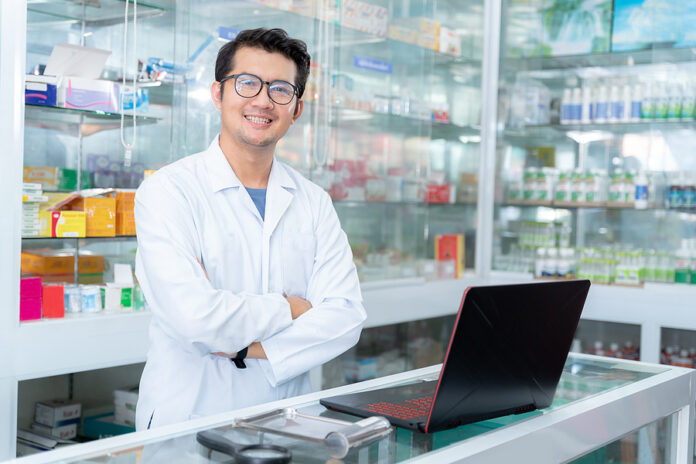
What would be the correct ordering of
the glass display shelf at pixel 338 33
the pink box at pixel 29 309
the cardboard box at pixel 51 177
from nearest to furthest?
the pink box at pixel 29 309 < the cardboard box at pixel 51 177 < the glass display shelf at pixel 338 33

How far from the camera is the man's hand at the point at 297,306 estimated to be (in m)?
2.10

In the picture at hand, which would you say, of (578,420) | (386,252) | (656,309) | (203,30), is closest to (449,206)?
(386,252)

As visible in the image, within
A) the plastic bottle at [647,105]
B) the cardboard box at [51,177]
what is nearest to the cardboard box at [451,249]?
the plastic bottle at [647,105]

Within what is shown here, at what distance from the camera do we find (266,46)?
2102 mm

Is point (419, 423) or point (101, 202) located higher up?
point (101, 202)

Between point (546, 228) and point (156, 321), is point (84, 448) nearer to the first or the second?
point (156, 321)

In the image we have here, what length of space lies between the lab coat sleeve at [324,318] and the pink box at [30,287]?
115 cm

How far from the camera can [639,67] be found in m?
4.78

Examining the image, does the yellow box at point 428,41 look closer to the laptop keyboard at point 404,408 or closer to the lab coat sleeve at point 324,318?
the lab coat sleeve at point 324,318

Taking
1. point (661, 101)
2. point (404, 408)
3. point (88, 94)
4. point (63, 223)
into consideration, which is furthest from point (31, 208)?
point (661, 101)

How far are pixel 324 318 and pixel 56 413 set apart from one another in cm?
189

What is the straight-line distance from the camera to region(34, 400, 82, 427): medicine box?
11.0ft

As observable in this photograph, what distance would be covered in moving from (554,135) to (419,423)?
13.2ft

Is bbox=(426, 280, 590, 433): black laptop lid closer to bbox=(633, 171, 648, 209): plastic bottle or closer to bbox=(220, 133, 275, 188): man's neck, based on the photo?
bbox=(220, 133, 275, 188): man's neck
